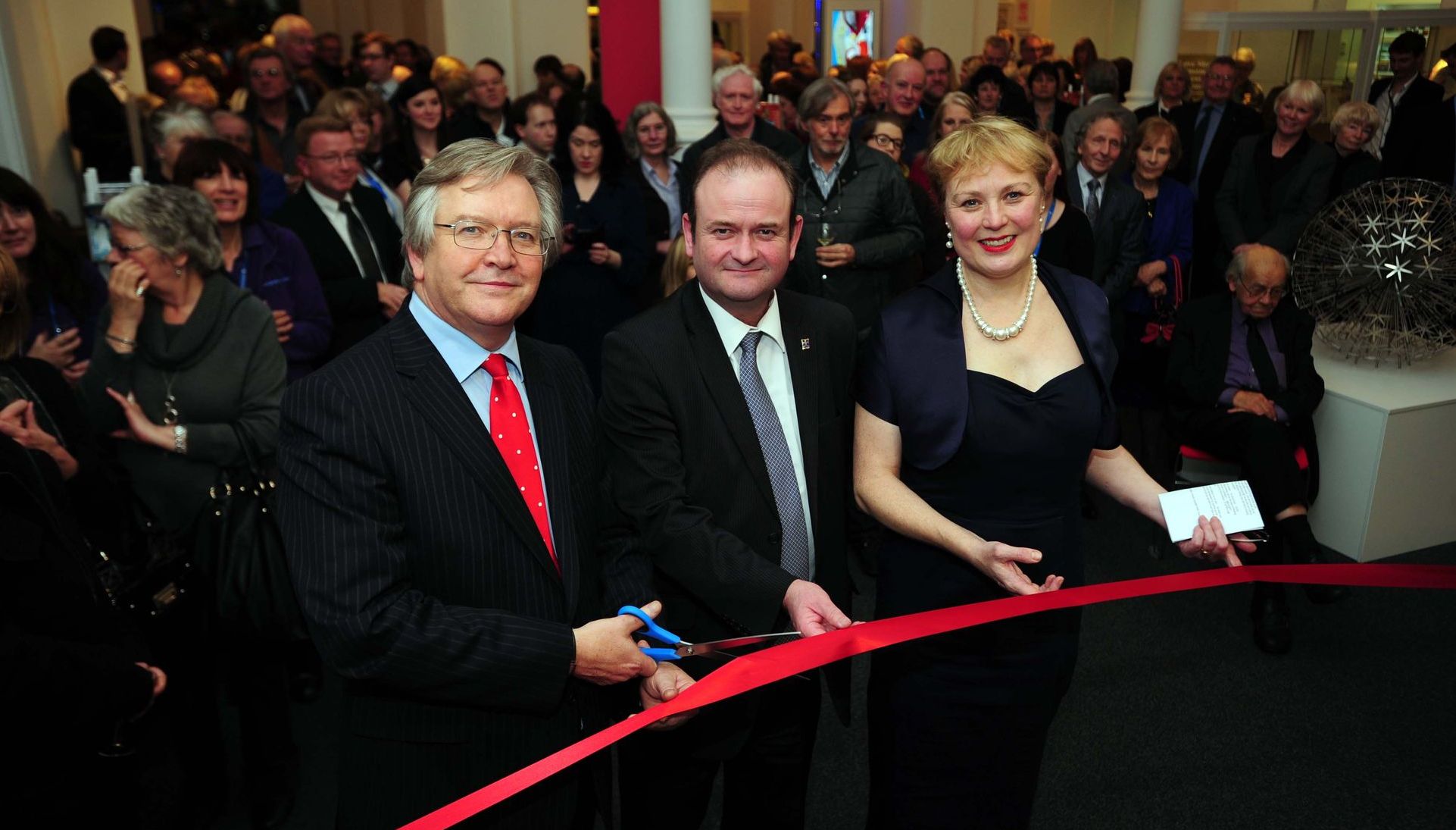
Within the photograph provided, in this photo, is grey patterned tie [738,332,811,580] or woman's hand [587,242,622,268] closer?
grey patterned tie [738,332,811,580]

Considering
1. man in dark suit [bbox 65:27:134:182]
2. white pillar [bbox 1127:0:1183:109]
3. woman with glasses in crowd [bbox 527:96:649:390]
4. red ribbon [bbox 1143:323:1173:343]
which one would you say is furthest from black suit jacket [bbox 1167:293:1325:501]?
man in dark suit [bbox 65:27:134:182]

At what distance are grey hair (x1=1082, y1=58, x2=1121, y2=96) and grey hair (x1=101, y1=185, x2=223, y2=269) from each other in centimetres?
699

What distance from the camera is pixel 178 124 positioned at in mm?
4852

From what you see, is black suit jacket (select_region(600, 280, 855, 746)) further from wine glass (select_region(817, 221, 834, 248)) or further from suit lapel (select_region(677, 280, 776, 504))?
wine glass (select_region(817, 221, 834, 248))

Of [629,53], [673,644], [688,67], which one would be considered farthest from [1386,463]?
[629,53]

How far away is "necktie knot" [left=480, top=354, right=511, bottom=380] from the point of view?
182 centimetres

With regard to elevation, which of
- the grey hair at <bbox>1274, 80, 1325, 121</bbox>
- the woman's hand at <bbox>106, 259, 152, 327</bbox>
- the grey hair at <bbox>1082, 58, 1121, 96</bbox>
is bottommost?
the woman's hand at <bbox>106, 259, 152, 327</bbox>

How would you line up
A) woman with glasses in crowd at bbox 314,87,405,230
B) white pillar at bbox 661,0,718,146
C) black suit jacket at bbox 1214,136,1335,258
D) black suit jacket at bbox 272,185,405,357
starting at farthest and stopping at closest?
white pillar at bbox 661,0,718,146, black suit jacket at bbox 1214,136,1335,258, woman with glasses in crowd at bbox 314,87,405,230, black suit jacket at bbox 272,185,405,357

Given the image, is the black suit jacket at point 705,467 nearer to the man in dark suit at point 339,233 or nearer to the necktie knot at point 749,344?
the necktie knot at point 749,344

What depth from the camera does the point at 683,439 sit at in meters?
2.11

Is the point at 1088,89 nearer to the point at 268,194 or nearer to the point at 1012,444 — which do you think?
the point at 268,194

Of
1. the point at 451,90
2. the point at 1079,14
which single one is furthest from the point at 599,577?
the point at 1079,14

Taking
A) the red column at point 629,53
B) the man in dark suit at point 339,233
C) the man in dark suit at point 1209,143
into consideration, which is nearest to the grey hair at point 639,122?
the man in dark suit at point 339,233

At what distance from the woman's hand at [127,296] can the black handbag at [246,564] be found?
414mm
